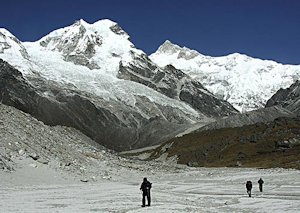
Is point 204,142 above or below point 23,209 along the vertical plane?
above

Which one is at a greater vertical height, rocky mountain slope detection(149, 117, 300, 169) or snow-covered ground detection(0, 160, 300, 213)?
rocky mountain slope detection(149, 117, 300, 169)

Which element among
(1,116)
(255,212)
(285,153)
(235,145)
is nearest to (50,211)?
(255,212)

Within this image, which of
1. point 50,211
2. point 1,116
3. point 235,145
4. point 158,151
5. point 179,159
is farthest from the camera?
point 158,151

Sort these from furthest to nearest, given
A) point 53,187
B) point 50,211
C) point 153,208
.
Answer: point 53,187 < point 153,208 < point 50,211

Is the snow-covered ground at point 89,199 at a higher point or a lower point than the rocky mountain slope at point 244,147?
lower

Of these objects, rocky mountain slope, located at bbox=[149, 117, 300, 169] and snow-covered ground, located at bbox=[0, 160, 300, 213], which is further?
rocky mountain slope, located at bbox=[149, 117, 300, 169]

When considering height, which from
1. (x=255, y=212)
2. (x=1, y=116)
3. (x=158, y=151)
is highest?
(x=158, y=151)

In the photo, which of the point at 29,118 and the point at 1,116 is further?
the point at 29,118

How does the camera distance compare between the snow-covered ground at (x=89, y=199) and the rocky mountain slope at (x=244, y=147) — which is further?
the rocky mountain slope at (x=244, y=147)

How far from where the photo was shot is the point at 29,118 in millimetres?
71375

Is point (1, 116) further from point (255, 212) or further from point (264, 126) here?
point (264, 126)

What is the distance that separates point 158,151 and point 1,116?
123619mm

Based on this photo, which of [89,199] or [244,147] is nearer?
[89,199]

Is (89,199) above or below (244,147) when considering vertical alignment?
below
